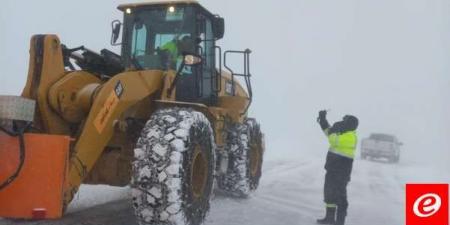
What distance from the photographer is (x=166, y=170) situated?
4.78 meters

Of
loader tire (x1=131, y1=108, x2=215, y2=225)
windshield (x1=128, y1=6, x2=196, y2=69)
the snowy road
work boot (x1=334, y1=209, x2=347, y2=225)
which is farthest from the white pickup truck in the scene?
loader tire (x1=131, y1=108, x2=215, y2=225)

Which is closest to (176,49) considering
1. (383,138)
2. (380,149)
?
(380,149)

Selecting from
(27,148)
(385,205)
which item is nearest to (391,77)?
(385,205)

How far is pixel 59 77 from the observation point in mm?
5379

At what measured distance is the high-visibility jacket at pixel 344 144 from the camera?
724 centimetres

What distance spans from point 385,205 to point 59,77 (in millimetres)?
6086

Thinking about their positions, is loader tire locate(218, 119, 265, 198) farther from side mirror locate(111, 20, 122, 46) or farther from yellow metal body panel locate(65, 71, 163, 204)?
yellow metal body panel locate(65, 71, 163, 204)

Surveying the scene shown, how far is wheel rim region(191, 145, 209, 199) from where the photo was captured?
5496 mm

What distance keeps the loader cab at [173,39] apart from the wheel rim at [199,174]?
1.04 metres

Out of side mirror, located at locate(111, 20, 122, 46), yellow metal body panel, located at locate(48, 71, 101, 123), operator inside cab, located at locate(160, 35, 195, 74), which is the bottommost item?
yellow metal body panel, located at locate(48, 71, 101, 123)

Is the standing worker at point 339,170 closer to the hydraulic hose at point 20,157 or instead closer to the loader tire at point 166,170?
the loader tire at point 166,170

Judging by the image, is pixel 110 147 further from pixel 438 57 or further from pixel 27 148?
pixel 438 57

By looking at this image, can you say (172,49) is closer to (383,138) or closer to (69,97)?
(69,97)

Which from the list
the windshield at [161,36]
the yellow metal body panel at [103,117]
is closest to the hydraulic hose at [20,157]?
the yellow metal body panel at [103,117]
